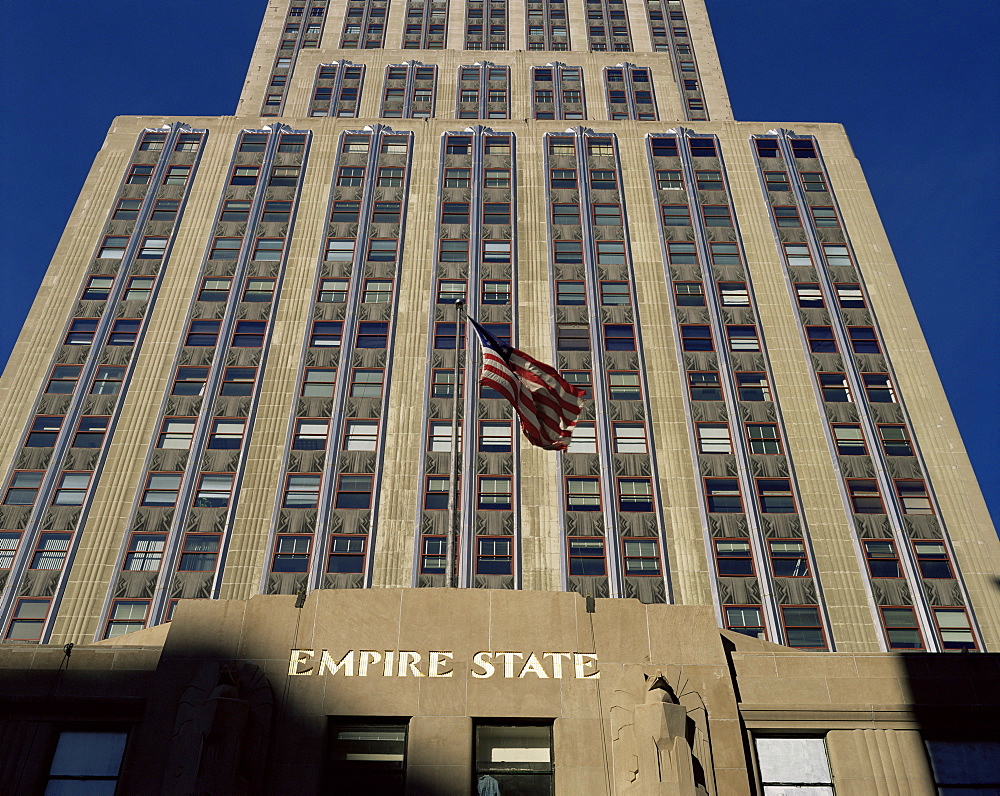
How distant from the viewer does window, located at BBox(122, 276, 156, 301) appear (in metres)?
74.0

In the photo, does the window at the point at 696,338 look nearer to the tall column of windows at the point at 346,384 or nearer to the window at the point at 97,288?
the tall column of windows at the point at 346,384

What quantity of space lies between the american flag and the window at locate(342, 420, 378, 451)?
115 feet

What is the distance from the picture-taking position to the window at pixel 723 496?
208ft

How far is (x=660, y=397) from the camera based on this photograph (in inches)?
2714

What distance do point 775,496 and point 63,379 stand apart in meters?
49.5

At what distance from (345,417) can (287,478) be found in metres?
6.00

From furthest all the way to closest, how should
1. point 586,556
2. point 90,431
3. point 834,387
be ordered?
point 834,387 → point 90,431 → point 586,556

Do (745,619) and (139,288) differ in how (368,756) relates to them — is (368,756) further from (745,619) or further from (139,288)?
(139,288)

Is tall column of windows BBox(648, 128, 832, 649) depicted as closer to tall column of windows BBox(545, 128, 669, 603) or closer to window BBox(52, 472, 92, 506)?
tall column of windows BBox(545, 128, 669, 603)

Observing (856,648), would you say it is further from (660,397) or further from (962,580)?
(660,397)

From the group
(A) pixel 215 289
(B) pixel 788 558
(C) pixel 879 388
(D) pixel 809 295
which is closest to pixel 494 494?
(B) pixel 788 558

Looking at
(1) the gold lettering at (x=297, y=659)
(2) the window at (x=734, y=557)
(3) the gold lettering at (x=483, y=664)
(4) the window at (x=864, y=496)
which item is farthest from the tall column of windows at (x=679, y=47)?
(1) the gold lettering at (x=297, y=659)

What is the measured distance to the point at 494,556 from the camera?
6088cm

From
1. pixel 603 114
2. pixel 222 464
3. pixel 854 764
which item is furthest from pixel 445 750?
pixel 603 114
